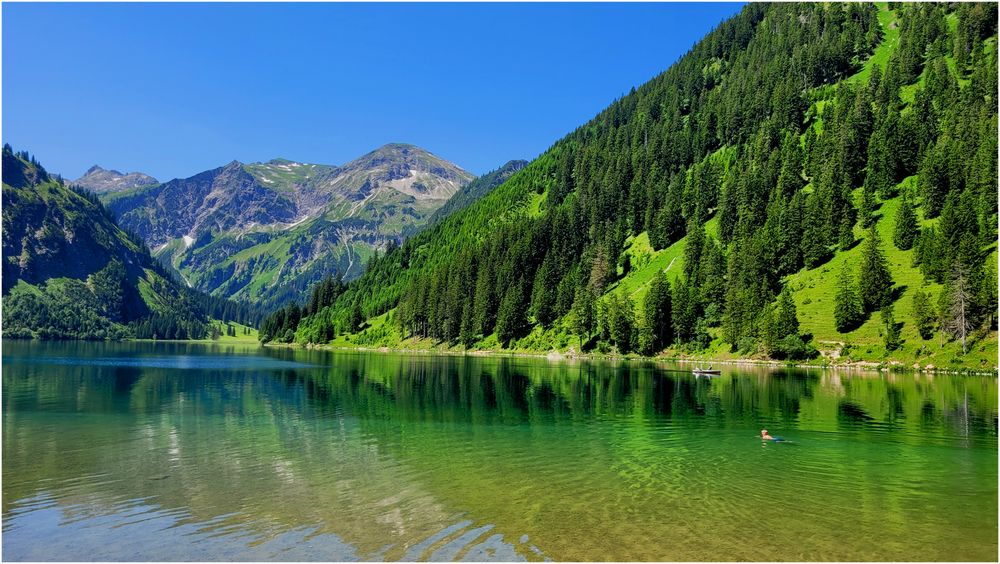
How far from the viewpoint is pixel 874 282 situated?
12694cm

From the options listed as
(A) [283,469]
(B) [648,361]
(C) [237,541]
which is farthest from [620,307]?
(C) [237,541]

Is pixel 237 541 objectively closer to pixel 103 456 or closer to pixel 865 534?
pixel 103 456

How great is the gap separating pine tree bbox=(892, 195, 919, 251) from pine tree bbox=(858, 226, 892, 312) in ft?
45.9

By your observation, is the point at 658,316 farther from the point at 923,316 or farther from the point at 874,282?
the point at 923,316

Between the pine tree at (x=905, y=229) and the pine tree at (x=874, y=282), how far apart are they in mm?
13994

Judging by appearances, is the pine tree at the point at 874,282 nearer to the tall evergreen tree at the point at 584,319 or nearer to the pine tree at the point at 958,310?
the pine tree at the point at 958,310

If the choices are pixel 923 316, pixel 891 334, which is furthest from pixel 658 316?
pixel 923 316

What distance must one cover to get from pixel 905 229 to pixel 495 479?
489 ft

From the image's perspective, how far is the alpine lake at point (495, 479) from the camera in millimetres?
20906

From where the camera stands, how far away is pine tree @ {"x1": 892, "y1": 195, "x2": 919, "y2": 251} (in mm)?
140250

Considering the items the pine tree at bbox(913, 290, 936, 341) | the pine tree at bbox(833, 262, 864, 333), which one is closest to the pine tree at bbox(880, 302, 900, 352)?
the pine tree at bbox(913, 290, 936, 341)

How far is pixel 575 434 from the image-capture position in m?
44.7

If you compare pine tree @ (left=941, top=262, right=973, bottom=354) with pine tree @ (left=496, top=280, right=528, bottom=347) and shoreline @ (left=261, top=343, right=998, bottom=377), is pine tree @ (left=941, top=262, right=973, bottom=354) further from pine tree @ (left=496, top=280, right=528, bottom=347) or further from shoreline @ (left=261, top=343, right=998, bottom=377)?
pine tree @ (left=496, top=280, right=528, bottom=347)

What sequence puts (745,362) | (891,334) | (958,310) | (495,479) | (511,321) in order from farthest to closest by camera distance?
(511,321)
(745,362)
(891,334)
(958,310)
(495,479)
